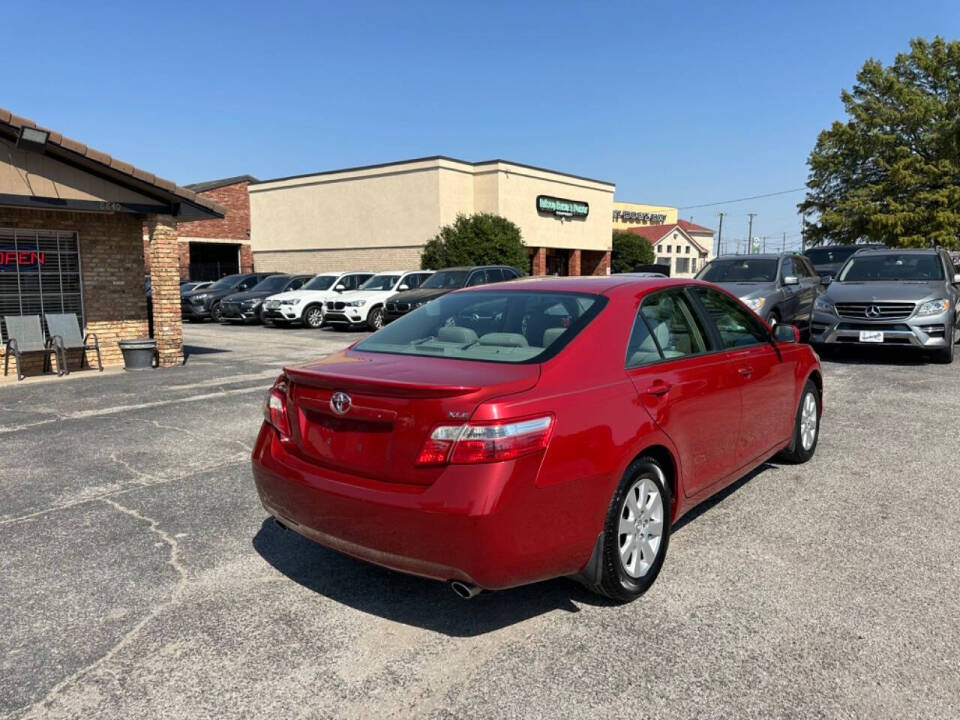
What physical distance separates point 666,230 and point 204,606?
82143mm

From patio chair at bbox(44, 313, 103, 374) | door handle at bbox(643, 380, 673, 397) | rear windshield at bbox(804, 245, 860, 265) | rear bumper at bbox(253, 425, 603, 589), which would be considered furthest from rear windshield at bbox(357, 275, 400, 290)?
rear bumper at bbox(253, 425, 603, 589)

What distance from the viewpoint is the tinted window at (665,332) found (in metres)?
3.69

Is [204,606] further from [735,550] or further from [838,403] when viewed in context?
[838,403]

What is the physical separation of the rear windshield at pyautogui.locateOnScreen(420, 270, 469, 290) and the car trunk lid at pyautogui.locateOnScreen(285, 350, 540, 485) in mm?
15170

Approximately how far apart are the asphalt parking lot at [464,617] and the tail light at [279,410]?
0.84 meters

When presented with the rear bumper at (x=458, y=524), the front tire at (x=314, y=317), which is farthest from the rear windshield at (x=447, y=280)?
the rear bumper at (x=458, y=524)

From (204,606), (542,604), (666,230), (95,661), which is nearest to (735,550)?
(542,604)

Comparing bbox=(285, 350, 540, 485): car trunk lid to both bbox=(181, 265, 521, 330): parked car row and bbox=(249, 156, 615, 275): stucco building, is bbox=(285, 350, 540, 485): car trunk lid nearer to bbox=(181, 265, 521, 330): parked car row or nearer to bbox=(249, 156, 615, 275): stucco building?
bbox=(181, 265, 521, 330): parked car row

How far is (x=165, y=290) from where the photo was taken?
1272 centimetres

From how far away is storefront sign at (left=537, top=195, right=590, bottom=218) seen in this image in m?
37.9

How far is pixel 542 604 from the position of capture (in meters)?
3.46

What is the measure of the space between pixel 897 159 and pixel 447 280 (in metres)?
27.7

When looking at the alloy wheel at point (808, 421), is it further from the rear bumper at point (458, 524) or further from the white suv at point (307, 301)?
the white suv at point (307, 301)

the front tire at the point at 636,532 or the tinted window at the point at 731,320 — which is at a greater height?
the tinted window at the point at 731,320
